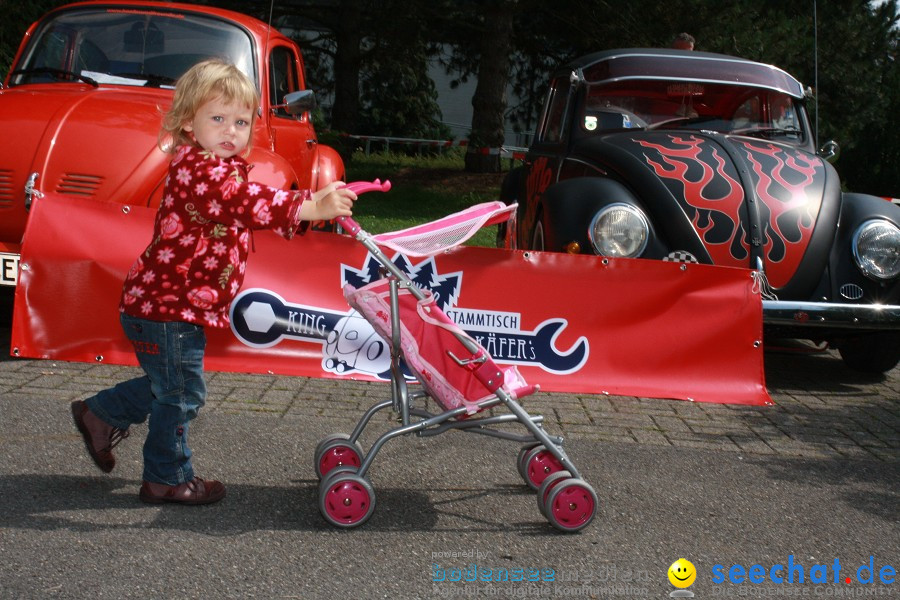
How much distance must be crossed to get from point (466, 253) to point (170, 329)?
2.55m

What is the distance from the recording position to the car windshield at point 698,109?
775 cm

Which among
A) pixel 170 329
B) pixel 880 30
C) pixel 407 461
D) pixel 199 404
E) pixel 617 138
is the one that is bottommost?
pixel 407 461

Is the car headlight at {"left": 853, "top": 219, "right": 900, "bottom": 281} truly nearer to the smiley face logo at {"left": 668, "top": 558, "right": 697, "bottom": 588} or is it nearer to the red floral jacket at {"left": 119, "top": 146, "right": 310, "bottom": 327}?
the smiley face logo at {"left": 668, "top": 558, "right": 697, "bottom": 588}

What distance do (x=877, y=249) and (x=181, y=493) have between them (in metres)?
4.52

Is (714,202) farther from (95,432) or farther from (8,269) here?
(8,269)

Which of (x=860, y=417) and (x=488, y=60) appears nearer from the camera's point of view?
(x=860, y=417)

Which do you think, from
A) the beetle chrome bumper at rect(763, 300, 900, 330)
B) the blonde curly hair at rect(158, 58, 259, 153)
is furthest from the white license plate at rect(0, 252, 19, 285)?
the beetle chrome bumper at rect(763, 300, 900, 330)

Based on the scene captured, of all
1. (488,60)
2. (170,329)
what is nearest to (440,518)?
(170,329)

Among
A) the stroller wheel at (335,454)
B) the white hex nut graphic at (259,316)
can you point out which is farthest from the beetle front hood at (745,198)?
the stroller wheel at (335,454)

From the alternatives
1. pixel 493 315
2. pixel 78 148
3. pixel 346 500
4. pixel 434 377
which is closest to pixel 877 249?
pixel 493 315

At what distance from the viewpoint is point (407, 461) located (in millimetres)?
4742

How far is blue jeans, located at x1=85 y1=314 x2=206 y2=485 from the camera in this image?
387cm

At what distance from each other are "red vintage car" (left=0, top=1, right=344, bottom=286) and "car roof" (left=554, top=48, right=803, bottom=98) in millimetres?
2296

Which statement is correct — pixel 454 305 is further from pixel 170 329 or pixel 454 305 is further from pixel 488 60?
pixel 488 60
